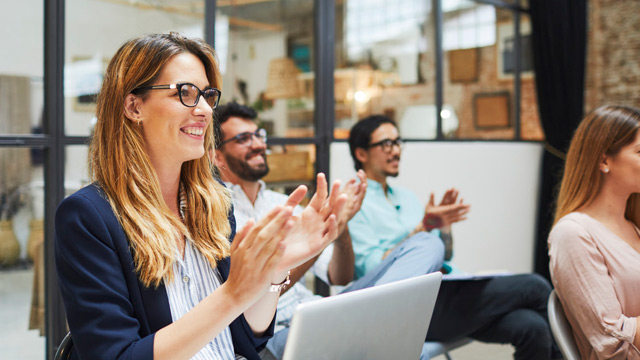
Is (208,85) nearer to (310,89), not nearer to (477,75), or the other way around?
(310,89)

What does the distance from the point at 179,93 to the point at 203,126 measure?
107mm

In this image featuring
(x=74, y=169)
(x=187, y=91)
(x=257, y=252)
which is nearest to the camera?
(x=257, y=252)

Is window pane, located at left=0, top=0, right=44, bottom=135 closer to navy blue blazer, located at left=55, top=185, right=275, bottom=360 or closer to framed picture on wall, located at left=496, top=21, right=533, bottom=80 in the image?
navy blue blazer, located at left=55, top=185, right=275, bottom=360

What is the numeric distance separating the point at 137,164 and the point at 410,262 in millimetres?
1175

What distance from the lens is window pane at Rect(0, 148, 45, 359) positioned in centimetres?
253

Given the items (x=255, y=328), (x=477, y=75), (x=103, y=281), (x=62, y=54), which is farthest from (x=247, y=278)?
(x=477, y=75)

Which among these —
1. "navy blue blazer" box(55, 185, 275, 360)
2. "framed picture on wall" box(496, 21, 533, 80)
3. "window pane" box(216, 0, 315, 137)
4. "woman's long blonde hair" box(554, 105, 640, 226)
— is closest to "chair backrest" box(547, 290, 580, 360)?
"woman's long blonde hair" box(554, 105, 640, 226)

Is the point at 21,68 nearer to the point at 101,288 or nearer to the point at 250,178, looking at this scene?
the point at 250,178

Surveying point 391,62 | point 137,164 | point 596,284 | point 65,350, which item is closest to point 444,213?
point 596,284

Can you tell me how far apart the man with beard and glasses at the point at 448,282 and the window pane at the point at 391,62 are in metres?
0.91

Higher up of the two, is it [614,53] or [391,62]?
[614,53]

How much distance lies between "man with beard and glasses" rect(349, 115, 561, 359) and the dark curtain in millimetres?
2197

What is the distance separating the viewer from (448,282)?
231 cm

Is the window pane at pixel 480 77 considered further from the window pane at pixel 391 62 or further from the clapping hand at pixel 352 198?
the clapping hand at pixel 352 198
